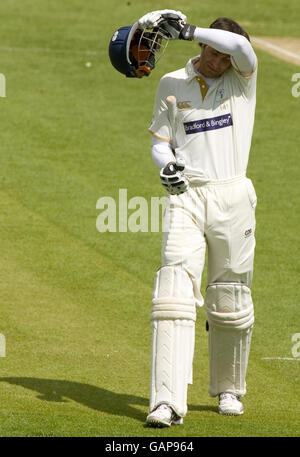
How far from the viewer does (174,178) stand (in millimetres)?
7680

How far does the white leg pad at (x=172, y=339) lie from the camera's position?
25.0 ft

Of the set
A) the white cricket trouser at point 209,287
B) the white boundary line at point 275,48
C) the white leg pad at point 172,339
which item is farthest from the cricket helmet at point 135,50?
the white boundary line at point 275,48

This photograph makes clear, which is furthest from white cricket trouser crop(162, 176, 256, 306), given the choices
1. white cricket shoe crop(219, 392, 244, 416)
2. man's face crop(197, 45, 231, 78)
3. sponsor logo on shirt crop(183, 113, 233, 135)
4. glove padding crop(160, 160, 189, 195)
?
white cricket shoe crop(219, 392, 244, 416)

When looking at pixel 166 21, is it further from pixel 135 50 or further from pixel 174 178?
pixel 174 178

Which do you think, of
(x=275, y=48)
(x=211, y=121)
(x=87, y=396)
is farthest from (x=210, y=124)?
(x=275, y=48)

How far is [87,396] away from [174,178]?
2141mm

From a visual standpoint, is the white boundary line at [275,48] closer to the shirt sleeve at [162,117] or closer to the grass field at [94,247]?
the grass field at [94,247]

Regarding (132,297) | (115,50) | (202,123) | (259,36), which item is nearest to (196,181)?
(202,123)

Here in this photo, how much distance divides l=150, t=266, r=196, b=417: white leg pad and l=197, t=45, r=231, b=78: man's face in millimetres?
1567

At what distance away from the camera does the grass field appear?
8.52 metres

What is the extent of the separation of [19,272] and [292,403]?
417cm

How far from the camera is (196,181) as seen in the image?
8.05m

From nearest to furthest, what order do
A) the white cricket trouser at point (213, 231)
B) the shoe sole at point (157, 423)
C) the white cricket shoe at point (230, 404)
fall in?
the shoe sole at point (157, 423) < the white cricket trouser at point (213, 231) < the white cricket shoe at point (230, 404)

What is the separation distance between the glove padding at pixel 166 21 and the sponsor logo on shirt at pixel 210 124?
2.27ft
